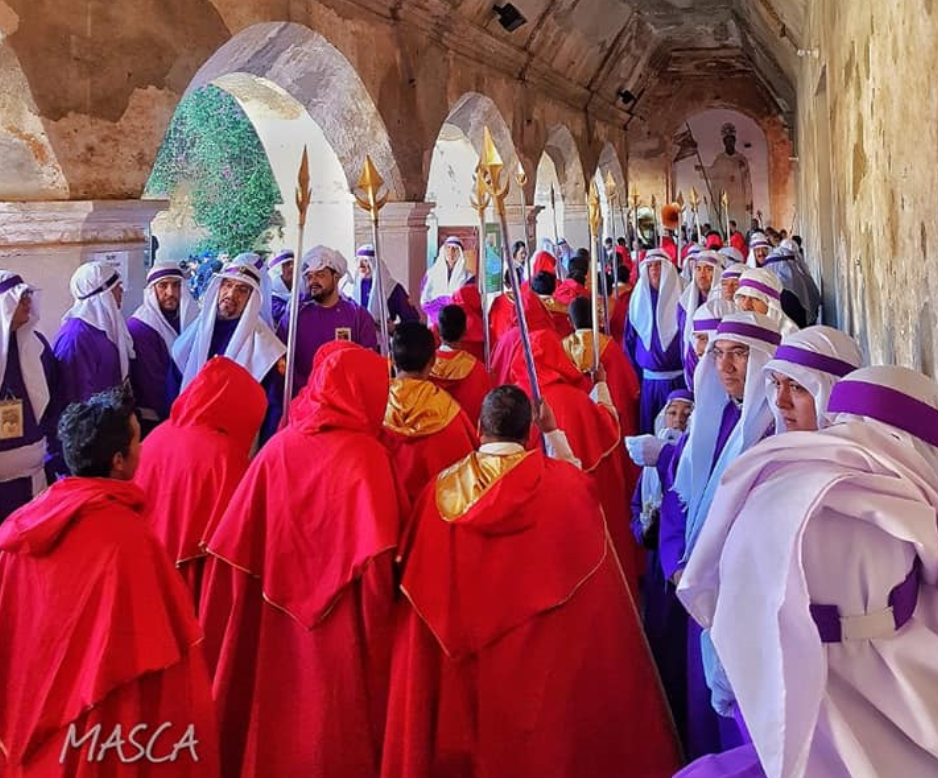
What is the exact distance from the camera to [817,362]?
2.69 m

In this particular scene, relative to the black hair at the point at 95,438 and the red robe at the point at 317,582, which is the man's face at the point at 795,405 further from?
the black hair at the point at 95,438

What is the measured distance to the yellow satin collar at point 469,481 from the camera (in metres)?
2.98

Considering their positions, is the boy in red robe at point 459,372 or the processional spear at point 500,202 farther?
the boy in red robe at point 459,372

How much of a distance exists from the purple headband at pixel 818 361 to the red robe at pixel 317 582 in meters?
1.30

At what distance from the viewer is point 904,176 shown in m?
3.52

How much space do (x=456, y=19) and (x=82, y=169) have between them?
19.0ft

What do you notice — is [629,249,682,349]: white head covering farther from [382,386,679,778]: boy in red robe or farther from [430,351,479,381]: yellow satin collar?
[382,386,679,778]: boy in red robe

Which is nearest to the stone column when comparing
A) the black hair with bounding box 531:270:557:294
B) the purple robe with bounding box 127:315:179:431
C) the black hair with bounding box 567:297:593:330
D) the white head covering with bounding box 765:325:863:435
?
the purple robe with bounding box 127:315:179:431

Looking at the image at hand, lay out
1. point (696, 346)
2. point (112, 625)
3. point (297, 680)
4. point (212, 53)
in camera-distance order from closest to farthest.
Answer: point (112, 625) → point (297, 680) → point (696, 346) → point (212, 53)

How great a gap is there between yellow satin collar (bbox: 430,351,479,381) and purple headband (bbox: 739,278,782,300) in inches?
65.3

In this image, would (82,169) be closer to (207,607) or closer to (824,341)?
(207,607)

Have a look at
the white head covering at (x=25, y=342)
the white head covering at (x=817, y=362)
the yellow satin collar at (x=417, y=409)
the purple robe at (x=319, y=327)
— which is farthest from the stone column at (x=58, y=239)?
the white head covering at (x=817, y=362)

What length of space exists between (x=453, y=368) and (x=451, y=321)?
289mm

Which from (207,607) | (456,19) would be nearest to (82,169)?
(207,607)
